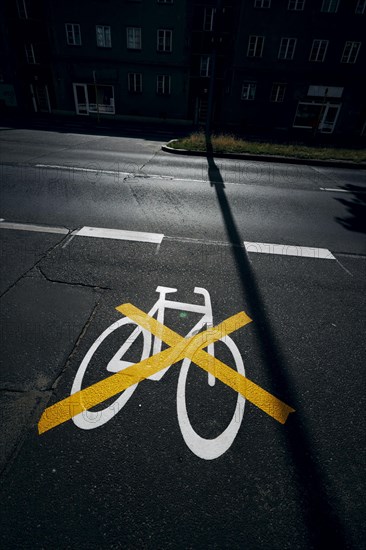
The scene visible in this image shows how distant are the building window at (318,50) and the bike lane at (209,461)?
1060 inches

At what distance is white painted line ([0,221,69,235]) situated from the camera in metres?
5.24

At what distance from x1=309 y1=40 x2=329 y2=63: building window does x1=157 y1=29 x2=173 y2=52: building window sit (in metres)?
11.3

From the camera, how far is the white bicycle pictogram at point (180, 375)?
2236 millimetres

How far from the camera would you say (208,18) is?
2352 cm

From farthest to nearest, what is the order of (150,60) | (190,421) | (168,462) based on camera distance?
1. (150,60)
2. (190,421)
3. (168,462)

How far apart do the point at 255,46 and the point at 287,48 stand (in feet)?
8.16

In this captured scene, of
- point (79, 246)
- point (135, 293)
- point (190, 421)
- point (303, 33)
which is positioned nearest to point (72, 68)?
point (303, 33)

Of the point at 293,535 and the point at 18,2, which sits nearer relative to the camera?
the point at 293,535

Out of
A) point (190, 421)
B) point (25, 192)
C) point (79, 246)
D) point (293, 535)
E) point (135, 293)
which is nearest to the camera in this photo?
point (293, 535)

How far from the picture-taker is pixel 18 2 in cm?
2455

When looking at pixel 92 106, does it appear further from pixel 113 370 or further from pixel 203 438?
pixel 203 438

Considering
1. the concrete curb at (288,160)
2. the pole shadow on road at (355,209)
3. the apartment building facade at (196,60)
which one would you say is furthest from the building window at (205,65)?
the pole shadow on road at (355,209)

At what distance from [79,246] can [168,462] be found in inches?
145

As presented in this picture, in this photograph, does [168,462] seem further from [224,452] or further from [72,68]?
[72,68]
